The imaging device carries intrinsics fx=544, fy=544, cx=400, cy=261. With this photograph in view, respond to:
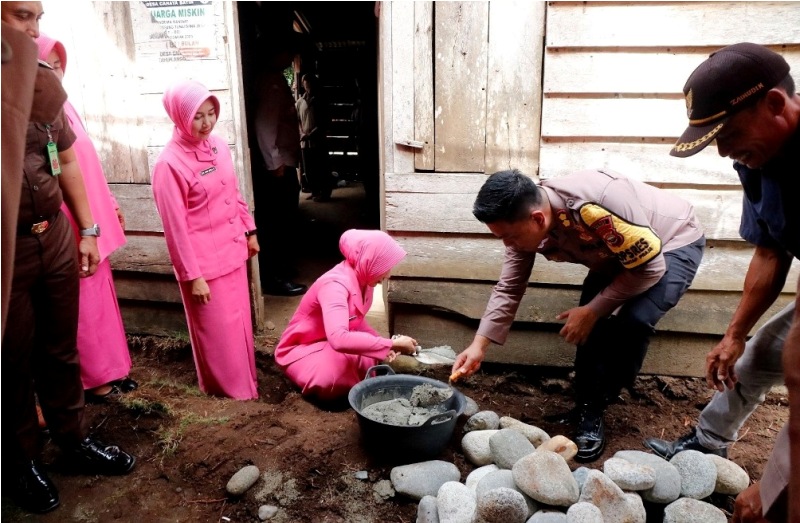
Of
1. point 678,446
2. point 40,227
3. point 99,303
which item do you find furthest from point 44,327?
point 678,446

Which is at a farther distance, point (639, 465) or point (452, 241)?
point (452, 241)

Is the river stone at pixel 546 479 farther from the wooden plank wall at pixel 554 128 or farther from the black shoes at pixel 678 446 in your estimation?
the wooden plank wall at pixel 554 128

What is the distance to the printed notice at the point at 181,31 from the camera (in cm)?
364

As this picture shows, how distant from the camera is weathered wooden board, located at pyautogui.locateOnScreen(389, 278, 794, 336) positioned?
3.51 meters

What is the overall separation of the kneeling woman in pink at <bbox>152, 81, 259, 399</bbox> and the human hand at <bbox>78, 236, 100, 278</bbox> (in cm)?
35

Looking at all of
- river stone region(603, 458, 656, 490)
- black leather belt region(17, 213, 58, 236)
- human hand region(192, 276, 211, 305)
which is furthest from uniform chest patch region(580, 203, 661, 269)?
black leather belt region(17, 213, 58, 236)

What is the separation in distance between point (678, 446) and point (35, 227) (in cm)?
→ 325

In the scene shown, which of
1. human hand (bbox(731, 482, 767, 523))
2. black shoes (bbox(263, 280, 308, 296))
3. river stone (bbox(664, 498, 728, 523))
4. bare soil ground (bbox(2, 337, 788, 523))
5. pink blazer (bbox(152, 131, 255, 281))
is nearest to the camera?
human hand (bbox(731, 482, 767, 523))

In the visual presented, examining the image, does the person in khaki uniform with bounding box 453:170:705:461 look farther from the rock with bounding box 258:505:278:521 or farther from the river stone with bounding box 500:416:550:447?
the rock with bounding box 258:505:278:521

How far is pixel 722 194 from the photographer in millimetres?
3373

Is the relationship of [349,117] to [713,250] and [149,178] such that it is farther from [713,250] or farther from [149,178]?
[713,250]

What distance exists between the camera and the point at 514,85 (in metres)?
3.40

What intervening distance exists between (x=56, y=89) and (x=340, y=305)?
1.83 metres

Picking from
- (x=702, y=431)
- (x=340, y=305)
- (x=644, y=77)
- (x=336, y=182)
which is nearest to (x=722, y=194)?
(x=644, y=77)
